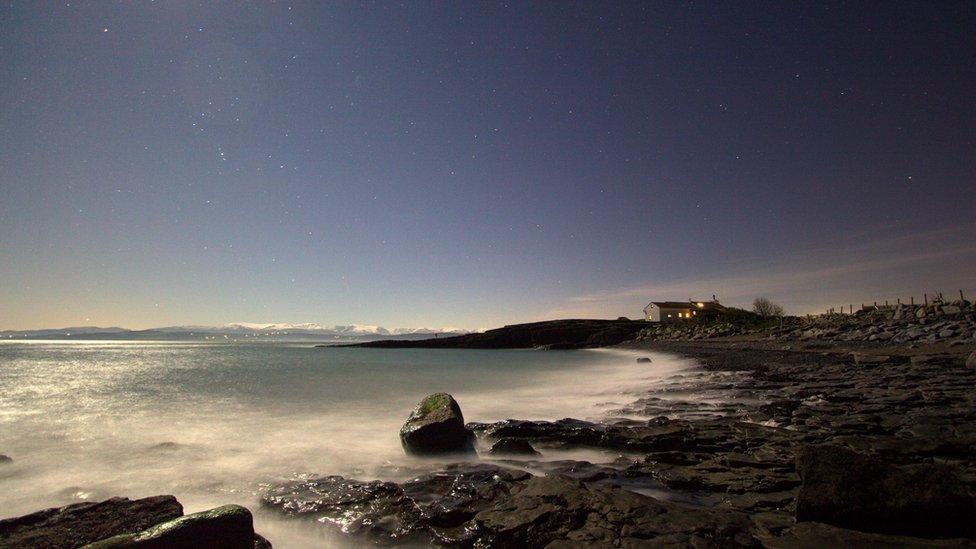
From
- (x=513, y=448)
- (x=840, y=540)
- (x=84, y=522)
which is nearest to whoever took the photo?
(x=840, y=540)

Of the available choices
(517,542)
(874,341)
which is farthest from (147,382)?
(874,341)

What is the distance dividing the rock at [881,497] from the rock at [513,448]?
14.5 ft

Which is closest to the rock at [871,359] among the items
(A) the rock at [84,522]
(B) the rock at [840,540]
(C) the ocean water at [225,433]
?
(C) the ocean water at [225,433]

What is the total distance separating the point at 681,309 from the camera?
291ft

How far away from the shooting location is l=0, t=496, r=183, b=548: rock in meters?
4.25

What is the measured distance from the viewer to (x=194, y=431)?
39.2ft

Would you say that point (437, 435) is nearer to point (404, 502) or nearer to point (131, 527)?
point (404, 502)

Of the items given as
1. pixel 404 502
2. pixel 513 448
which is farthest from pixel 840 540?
pixel 513 448

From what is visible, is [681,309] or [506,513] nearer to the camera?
[506,513]

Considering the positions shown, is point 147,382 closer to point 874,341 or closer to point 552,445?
point 552,445

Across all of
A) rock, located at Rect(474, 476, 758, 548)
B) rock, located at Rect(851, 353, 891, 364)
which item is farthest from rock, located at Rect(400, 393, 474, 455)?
rock, located at Rect(851, 353, 891, 364)

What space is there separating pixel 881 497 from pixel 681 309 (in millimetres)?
92850

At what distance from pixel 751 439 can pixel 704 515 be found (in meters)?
3.81

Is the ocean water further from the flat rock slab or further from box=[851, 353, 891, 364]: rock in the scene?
box=[851, 353, 891, 364]: rock
